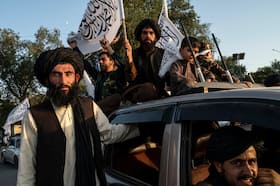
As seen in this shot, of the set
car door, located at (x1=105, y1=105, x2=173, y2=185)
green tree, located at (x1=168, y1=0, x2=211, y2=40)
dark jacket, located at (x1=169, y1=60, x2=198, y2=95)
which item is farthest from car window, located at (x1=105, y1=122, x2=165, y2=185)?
green tree, located at (x1=168, y1=0, x2=211, y2=40)

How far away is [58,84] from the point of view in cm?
311

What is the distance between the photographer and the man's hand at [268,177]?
240cm

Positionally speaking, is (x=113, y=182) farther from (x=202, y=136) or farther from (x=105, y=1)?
(x=105, y=1)

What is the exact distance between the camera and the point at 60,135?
10.1ft

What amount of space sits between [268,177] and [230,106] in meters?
0.46

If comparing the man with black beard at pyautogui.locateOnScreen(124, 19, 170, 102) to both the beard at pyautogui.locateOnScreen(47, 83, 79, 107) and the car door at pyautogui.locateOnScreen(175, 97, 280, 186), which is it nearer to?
the beard at pyautogui.locateOnScreen(47, 83, 79, 107)

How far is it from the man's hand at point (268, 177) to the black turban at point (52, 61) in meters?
1.39

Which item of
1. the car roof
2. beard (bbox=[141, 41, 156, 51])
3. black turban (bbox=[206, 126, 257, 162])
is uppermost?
beard (bbox=[141, 41, 156, 51])

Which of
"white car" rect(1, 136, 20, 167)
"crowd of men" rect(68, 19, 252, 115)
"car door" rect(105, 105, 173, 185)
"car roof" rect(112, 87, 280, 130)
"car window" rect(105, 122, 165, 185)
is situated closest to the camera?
"car roof" rect(112, 87, 280, 130)

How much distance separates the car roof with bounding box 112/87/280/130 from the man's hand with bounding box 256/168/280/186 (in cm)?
41

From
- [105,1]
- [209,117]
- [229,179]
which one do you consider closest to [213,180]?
[229,179]

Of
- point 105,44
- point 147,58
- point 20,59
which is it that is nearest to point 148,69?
point 147,58

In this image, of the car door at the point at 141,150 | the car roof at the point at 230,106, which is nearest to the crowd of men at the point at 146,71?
the car door at the point at 141,150

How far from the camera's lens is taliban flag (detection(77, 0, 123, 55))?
6531 mm
